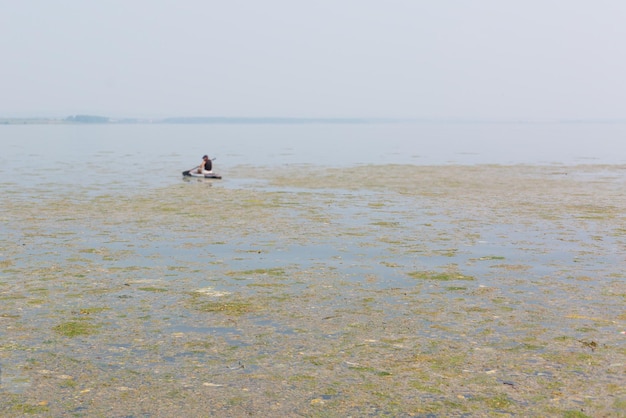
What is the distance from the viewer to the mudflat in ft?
28.4

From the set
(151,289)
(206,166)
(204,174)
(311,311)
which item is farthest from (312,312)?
(206,166)

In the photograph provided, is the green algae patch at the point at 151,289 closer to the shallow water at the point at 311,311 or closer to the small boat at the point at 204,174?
the shallow water at the point at 311,311

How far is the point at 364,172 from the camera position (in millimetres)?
45344

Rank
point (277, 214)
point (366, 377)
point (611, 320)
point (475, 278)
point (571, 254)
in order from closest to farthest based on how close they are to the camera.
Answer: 1. point (366, 377)
2. point (611, 320)
3. point (475, 278)
4. point (571, 254)
5. point (277, 214)

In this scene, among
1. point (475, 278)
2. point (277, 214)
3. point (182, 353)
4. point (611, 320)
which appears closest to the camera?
point (182, 353)

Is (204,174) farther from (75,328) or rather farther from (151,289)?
(75,328)

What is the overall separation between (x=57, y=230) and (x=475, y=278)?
1250 centimetres

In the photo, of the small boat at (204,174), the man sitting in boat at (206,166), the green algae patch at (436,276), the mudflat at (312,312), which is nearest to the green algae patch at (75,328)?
the mudflat at (312,312)

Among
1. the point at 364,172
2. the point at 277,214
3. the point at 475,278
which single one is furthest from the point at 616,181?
the point at 475,278

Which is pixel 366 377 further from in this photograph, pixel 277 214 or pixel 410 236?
pixel 277 214

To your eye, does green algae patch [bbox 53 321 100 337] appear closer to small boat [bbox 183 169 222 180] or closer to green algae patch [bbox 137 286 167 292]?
green algae patch [bbox 137 286 167 292]

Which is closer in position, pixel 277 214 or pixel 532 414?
pixel 532 414

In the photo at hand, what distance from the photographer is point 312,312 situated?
40.5 feet

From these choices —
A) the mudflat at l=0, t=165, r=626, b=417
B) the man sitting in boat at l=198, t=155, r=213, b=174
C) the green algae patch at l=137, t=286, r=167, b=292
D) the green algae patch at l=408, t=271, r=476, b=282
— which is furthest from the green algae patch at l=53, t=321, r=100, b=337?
the man sitting in boat at l=198, t=155, r=213, b=174
